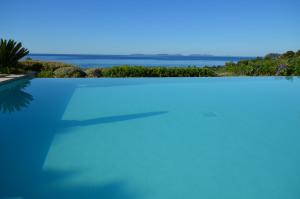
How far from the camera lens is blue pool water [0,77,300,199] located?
3.42 metres

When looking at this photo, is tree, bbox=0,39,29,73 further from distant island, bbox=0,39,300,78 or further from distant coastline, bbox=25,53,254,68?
distant coastline, bbox=25,53,254,68

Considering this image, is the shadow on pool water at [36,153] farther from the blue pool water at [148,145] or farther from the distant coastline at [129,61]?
the distant coastline at [129,61]

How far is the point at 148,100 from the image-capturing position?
28.8ft

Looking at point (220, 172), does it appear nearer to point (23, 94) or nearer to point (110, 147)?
point (110, 147)

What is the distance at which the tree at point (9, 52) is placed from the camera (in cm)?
1248

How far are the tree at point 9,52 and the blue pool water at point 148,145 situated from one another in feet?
11.5

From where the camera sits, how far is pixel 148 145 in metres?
4.88

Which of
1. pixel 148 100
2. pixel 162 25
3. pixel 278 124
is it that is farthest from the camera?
pixel 162 25

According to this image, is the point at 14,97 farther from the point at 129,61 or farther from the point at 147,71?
the point at 129,61

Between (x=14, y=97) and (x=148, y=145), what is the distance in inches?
202

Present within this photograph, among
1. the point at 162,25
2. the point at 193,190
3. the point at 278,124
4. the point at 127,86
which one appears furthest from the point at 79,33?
the point at 193,190

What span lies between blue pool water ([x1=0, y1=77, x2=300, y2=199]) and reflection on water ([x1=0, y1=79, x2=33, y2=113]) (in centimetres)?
2

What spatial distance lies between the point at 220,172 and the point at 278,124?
3.00 metres

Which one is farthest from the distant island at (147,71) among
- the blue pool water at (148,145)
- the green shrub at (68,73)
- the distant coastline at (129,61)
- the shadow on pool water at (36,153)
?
the shadow on pool water at (36,153)
